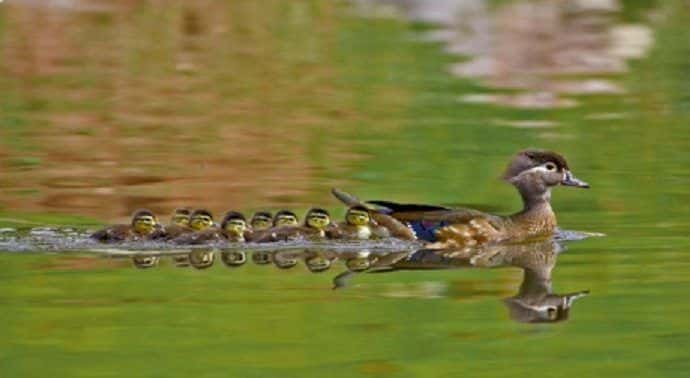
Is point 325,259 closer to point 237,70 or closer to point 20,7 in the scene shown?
point 237,70

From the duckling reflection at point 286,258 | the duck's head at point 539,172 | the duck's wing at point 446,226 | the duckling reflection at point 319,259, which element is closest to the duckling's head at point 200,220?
the duckling reflection at point 286,258

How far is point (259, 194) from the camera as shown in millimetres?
13750

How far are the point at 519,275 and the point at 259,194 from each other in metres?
3.06

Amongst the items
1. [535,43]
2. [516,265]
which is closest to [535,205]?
[516,265]

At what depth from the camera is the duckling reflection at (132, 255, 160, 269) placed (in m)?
11.1

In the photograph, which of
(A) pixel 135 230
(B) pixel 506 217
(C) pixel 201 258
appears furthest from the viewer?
(B) pixel 506 217

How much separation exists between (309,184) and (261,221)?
2180 mm

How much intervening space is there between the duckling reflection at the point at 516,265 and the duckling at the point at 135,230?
1109 millimetres

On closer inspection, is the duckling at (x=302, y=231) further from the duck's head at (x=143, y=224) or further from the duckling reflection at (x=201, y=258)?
the duck's head at (x=143, y=224)

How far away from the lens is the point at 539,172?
40.5 ft

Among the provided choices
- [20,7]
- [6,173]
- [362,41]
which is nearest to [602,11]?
[362,41]

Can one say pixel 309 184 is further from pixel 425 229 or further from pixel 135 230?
pixel 135 230

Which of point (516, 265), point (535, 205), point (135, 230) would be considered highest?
point (535, 205)

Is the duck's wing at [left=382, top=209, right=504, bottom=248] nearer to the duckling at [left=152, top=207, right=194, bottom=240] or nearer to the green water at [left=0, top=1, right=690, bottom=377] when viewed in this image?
the green water at [left=0, top=1, right=690, bottom=377]
